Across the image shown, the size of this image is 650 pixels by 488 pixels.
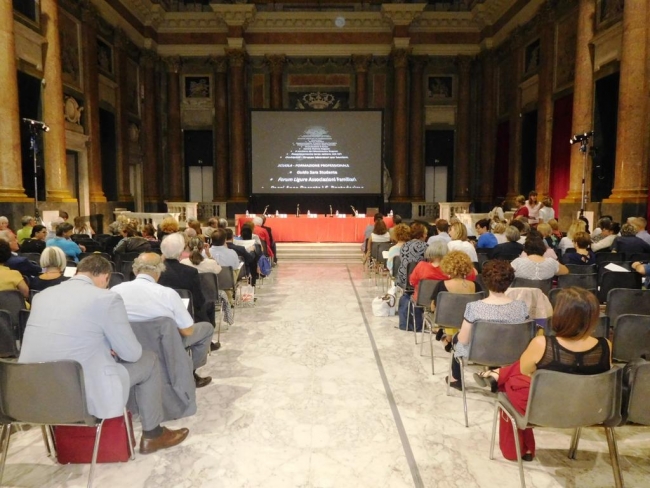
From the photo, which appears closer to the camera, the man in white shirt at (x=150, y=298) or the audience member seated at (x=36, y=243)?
the man in white shirt at (x=150, y=298)

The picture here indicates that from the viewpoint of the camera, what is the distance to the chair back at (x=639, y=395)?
2311 millimetres

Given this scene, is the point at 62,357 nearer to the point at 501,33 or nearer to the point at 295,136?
the point at 295,136

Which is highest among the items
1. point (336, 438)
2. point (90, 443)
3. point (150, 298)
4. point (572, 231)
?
point (572, 231)

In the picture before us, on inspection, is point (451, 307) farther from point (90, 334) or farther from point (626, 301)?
point (90, 334)

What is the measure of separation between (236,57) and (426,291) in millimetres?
14076

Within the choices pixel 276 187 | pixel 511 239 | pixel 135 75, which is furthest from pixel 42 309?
pixel 135 75

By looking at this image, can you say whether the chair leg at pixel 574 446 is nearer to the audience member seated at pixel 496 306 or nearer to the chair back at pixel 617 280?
the audience member seated at pixel 496 306

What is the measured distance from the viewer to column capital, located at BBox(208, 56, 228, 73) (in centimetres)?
1697

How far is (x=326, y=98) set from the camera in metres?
17.6

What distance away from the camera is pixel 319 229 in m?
12.5

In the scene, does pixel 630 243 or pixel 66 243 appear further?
pixel 66 243

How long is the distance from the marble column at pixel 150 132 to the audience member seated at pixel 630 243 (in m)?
14.4

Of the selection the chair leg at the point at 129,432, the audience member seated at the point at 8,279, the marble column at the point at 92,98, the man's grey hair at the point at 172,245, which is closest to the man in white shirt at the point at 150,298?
the chair leg at the point at 129,432

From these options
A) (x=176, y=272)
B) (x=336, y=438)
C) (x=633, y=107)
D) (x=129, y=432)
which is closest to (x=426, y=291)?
(x=336, y=438)
